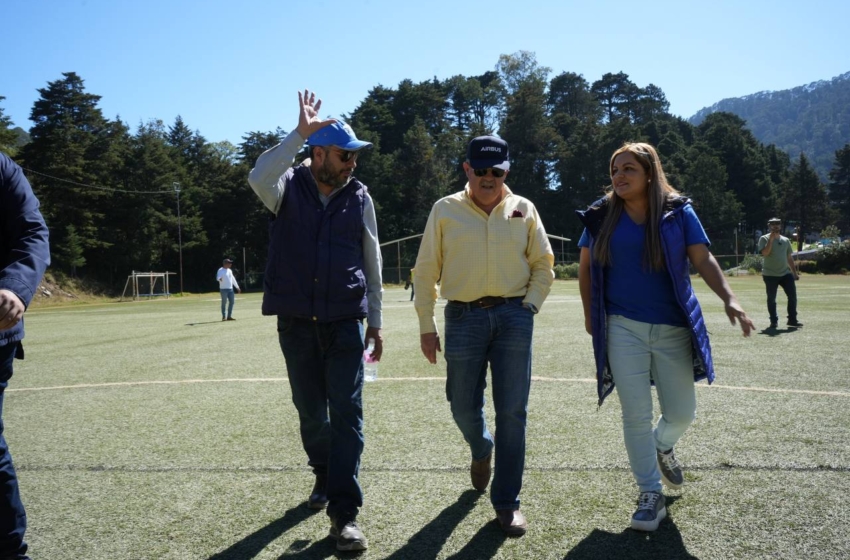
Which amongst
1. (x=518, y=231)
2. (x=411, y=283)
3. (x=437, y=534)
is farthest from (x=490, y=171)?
(x=411, y=283)

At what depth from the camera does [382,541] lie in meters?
3.75

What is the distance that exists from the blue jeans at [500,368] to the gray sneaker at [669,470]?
0.88 m

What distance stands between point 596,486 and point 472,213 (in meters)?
1.85

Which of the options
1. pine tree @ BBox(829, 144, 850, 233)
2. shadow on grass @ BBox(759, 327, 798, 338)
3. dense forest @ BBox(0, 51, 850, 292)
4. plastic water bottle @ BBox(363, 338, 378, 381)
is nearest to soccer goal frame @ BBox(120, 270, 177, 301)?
dense forest @ BBox(0, 51, 850, 292)

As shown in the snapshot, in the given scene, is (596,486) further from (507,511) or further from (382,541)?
(382,541)

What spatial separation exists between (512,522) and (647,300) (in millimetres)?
1421

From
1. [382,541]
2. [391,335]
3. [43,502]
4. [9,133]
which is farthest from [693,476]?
[9,133]

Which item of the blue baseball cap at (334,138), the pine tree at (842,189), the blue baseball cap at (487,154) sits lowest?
the blue baseball cap at (487,154)

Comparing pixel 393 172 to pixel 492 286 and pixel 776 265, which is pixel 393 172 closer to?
pixel 776 265

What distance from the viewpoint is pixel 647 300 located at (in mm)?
4055

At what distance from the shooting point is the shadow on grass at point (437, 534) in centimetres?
357

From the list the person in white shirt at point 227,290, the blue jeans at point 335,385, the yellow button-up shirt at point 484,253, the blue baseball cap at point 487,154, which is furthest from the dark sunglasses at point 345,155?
the person in white shirt at point 227,290

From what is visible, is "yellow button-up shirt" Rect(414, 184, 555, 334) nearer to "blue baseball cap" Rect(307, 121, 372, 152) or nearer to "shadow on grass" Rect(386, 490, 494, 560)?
"blue baseball cap" Rect(307, 121, 372, 152)

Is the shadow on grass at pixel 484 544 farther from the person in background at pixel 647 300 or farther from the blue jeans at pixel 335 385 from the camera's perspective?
the person in background at pixel 647 300
